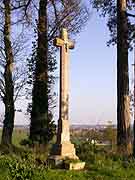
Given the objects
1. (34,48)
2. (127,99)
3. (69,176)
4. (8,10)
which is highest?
(8,10)

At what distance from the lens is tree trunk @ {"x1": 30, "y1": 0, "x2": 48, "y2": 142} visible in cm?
2077

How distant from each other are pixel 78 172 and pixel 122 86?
663cm

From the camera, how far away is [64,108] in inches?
563

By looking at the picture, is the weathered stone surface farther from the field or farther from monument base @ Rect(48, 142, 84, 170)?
the field

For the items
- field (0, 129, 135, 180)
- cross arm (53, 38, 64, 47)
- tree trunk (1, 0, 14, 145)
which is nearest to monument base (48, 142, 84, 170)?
field (0, 129, 135, 180)

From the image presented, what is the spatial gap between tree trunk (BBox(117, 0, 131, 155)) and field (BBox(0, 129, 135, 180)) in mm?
2137

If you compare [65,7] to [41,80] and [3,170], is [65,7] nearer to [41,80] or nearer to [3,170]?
[41,80]

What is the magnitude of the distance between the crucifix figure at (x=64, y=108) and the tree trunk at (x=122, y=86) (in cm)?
340

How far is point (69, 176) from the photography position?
36.9 feet

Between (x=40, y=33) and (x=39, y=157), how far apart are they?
958 cm

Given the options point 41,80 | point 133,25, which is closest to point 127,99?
point 133,25

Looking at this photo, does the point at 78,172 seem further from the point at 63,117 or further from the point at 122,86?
the point at 122,86

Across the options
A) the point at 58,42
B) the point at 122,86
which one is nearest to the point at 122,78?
the point at 122,86

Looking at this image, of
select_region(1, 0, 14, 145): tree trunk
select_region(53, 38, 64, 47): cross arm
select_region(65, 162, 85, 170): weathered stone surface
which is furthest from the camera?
select_region(1, 0, 14, 145): tree trunk
